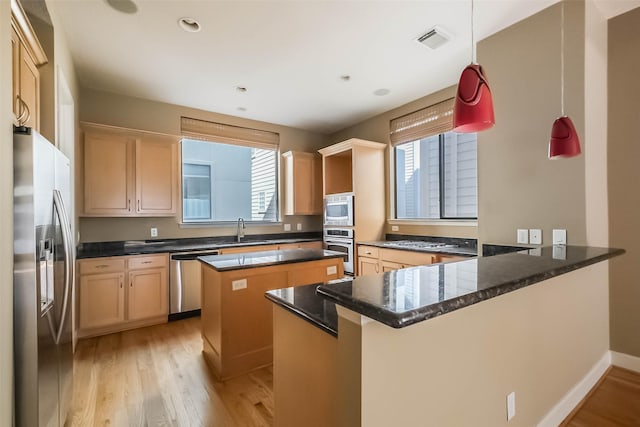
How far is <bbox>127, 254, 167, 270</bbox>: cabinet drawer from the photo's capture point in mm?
3381

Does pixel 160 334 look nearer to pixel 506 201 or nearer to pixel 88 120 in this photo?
pixel 88 120

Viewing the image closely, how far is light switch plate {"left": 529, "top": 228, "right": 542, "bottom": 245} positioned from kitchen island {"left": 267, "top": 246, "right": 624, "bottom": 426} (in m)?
0.28

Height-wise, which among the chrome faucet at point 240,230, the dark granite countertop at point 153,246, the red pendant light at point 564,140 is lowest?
the dark granite countertop at point 153,246

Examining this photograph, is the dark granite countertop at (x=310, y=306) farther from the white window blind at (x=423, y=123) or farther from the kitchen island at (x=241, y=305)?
the white window blind at (x=423, y=123)

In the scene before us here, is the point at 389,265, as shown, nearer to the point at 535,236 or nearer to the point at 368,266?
the point at 368,266

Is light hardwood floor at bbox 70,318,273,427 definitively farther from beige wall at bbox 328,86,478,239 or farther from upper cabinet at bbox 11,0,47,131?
beige wall at bbox 328,86,478,239

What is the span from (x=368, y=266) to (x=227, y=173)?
2804mm

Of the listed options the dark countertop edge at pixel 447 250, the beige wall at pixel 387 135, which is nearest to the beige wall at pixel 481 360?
the dark countertop edge at pixel 447 250

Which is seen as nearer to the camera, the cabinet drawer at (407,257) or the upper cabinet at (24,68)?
the upper cabinet at (24,68)

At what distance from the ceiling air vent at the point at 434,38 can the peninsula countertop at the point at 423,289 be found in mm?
2006

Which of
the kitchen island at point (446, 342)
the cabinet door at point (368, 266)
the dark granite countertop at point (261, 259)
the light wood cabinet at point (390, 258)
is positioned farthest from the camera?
the cabinet door at point (368, 266)

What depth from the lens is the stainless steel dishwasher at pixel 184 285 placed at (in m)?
3.63

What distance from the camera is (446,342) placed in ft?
3.58

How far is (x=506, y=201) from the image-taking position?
2463 millimetres
